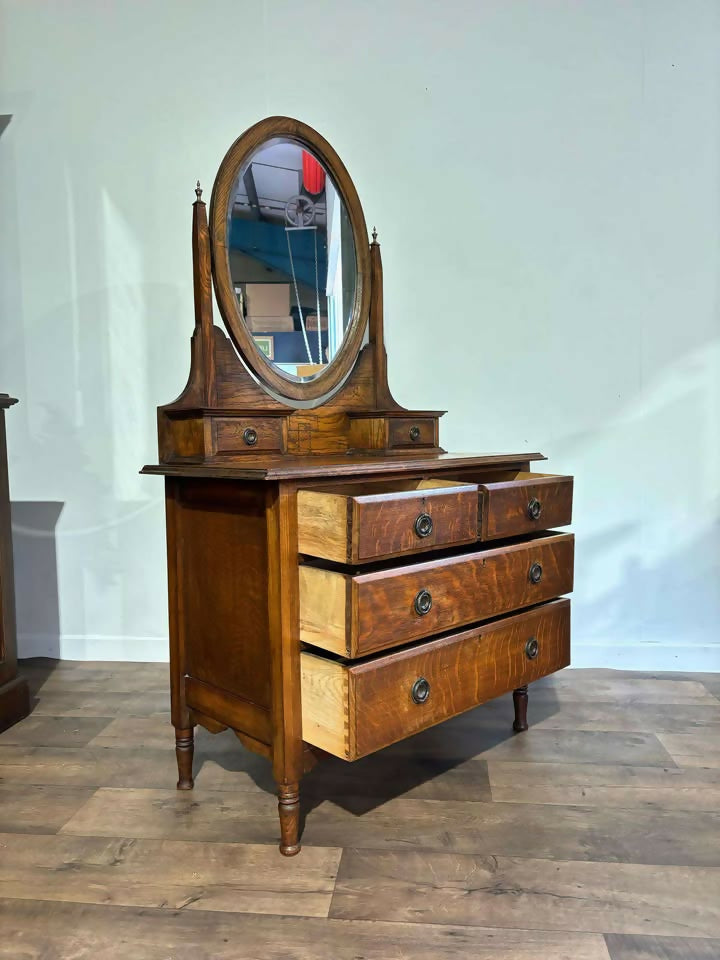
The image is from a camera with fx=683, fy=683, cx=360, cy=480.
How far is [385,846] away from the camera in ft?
4.70

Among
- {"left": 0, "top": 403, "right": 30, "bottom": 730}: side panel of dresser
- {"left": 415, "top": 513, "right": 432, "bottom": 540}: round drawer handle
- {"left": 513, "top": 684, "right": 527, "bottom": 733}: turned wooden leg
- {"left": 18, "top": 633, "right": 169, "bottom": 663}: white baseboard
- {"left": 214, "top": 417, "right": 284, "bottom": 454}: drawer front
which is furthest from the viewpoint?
{"left": 18, "top": 633, "right": 169, "bottom": 663}: white baseboard

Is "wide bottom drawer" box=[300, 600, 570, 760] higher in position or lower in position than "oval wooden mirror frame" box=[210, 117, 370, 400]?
lower

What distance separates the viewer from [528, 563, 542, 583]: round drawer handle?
1.66m

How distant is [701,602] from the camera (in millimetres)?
2504

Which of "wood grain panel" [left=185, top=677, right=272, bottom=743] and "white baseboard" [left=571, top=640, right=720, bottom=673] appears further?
"white baseboard" [left=571, top=640, right=720, bottom=673]

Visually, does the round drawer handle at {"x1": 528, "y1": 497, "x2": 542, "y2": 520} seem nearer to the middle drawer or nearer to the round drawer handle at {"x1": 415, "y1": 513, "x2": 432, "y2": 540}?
the middle drawer

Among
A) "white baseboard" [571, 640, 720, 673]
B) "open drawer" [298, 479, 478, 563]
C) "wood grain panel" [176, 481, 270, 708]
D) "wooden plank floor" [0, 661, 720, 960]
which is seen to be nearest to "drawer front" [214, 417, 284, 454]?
"wood grain panel" [176, 481, 270, 708]

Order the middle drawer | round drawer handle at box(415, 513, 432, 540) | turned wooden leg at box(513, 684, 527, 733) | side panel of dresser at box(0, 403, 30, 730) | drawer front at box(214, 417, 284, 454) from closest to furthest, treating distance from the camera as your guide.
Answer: the middle drawer → round drawer handle at box(415, 513, 432, 540) → drawer front at box(214, 417, 284, 454) → turned wooden leg at box(513, 684, 527, 733) → side panel of dresser at box(0, 403, 30, 730)

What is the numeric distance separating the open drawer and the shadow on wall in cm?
163

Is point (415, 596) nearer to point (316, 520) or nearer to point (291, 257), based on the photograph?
point (316, 520)

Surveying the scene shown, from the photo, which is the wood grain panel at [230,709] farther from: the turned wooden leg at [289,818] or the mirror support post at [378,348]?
the mirror support post at [378,348]

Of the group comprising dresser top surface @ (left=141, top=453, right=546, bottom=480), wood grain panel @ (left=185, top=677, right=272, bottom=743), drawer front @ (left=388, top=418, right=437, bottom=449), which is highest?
drawer front @ (left=388, top=418, right=437, bottom=449)

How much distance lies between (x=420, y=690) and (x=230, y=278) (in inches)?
40.6

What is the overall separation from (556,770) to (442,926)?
0.66 m
